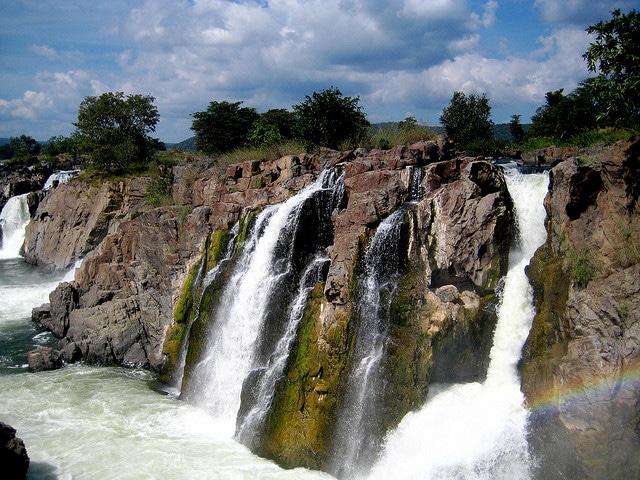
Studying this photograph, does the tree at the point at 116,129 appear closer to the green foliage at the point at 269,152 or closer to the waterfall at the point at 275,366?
the green foliage at the point at 269,152

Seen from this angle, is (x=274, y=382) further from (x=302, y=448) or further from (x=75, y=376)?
(x=75, y=376)

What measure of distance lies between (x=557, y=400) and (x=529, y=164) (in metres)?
12.5

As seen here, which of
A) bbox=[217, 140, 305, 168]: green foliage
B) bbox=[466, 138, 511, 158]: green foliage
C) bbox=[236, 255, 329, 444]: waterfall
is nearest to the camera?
bbox=[236, 255, 329, 444]: waterfall

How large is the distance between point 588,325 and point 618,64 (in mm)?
6534

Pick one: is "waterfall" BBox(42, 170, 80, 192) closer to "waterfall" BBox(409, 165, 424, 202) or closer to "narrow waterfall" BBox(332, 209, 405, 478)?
"waterfall" BBox(409, 165, 424, 202)

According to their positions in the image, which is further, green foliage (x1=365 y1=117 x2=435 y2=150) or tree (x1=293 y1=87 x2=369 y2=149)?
tree (x1=293 y1=87 x2=369 y2=149)

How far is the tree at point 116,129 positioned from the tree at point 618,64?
27.9 meters

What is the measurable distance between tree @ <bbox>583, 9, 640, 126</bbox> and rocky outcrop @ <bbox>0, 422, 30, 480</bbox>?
16554 mm

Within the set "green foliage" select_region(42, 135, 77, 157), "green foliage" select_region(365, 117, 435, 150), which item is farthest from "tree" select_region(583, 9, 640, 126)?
"green foliage" select_region(42, 135, 77, 157)

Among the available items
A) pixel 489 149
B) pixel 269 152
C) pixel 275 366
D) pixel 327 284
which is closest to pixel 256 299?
pixel 275 366

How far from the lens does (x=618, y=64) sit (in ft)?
39.1

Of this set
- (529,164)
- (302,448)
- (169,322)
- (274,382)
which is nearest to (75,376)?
(169,322)

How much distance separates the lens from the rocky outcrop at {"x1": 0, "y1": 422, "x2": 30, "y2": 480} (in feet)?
36.7

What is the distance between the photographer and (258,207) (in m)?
18.7
